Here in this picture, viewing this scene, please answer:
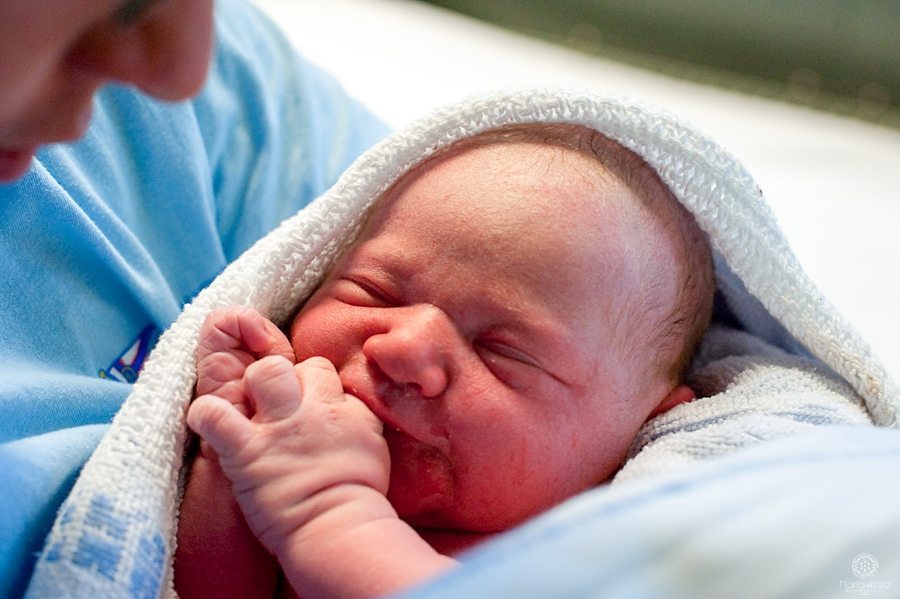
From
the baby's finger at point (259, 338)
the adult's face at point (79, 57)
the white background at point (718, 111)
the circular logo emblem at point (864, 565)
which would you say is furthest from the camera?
the white background at point (718, 111)

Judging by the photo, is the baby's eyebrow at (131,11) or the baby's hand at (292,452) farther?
the baby's hand at (292,452)

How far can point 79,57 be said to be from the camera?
0.47 meters

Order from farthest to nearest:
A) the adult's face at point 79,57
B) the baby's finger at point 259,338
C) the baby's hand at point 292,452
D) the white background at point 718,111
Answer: the white background at point 718,111
the baby's finger at point 259,338
the baby's hand at point 292,452
the adult's face at point 79,57

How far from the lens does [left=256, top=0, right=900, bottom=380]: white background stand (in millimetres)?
1322

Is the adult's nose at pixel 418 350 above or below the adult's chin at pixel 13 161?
below

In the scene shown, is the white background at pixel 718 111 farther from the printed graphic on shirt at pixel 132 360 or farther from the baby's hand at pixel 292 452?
the baby's hand at pixel 292 452

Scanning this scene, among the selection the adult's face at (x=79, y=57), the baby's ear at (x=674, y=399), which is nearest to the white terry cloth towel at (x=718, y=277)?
the baby's ear at (x=674, y=399)

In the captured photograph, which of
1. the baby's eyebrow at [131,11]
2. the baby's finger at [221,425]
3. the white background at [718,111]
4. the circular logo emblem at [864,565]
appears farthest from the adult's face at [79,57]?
the white background at [718,111]

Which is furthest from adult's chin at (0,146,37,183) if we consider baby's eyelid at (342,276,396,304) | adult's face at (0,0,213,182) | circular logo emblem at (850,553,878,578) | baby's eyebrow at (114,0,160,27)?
circular logo emblem at (850,553,878,578)

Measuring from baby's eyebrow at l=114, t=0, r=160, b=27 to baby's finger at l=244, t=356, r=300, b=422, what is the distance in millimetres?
314

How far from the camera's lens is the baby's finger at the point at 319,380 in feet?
2.38

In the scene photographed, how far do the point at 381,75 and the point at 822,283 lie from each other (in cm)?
81

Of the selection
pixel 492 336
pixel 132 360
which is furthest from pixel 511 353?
pixel 132 360

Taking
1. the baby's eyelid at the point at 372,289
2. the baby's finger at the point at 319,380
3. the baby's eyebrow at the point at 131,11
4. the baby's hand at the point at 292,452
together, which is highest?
the baby's eyebrow at the point at 131,11
